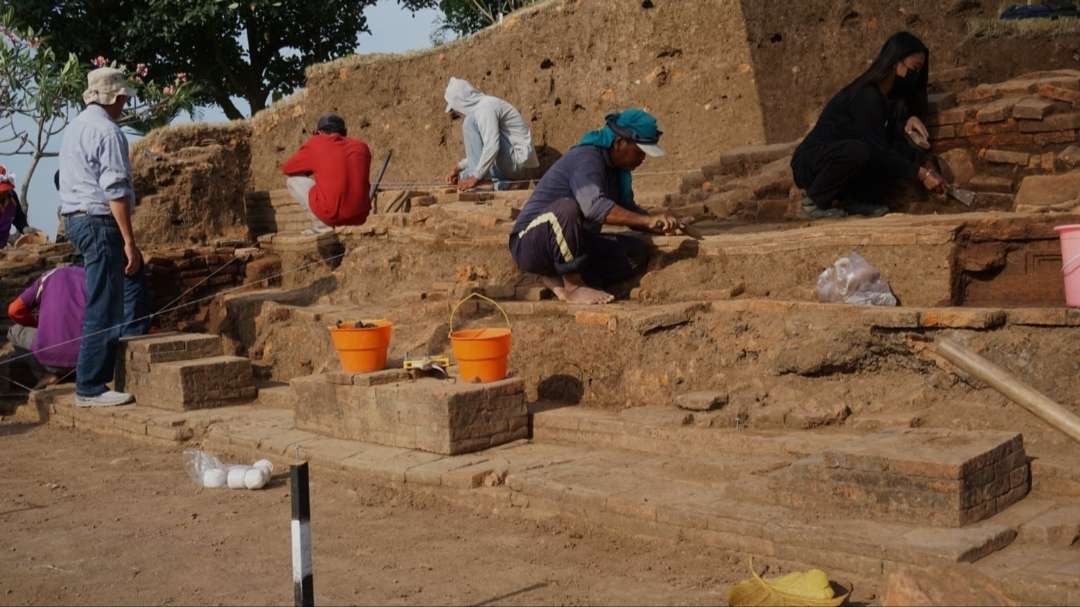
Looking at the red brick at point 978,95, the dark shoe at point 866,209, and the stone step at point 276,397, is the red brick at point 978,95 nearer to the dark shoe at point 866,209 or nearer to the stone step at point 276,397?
the dark shoe at point 866,209

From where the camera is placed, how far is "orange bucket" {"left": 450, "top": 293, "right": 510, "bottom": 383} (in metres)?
5.69

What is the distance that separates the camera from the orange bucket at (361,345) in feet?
20.1

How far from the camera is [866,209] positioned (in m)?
7.53

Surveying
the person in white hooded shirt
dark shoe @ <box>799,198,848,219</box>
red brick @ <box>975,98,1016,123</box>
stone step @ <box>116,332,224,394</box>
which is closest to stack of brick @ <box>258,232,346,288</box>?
the person in white hooded shirt

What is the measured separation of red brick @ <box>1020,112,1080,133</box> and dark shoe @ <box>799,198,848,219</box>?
4.60 feet

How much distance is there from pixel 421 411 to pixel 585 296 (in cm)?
139

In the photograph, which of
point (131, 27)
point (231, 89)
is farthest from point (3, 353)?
point (231, 89)

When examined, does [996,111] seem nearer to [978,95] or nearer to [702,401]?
[978,95]

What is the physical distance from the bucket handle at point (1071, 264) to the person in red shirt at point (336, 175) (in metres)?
5.47

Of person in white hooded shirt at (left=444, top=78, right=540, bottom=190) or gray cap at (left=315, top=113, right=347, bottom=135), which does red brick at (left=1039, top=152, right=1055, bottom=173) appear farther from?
gray cap at (left=315, top=113, right=347, bottom=135)

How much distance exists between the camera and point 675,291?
6.80m

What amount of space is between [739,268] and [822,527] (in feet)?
9.23

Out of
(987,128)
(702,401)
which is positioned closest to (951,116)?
(987,128)

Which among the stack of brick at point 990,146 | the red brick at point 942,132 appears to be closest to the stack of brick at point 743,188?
the stack of brick at point 990,146
